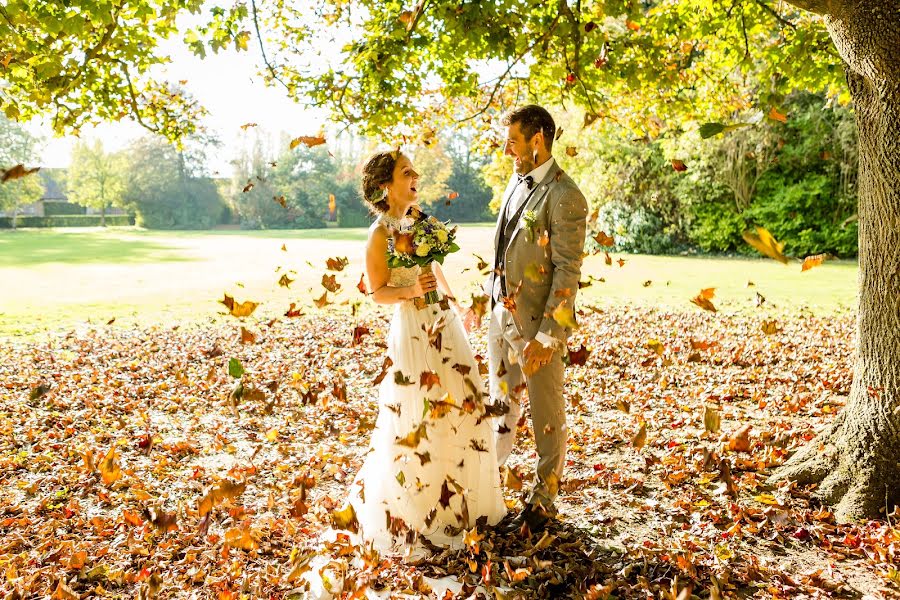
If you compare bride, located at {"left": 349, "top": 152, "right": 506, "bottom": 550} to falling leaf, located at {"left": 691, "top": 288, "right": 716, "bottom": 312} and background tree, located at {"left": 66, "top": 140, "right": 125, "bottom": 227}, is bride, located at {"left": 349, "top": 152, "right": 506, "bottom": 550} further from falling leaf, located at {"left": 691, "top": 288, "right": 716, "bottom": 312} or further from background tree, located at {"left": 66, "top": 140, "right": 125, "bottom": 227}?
background tree, located at {"left": 66, "top": 140, "right": 125, "bottom": 227}

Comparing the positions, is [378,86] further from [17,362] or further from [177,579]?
[17,362]

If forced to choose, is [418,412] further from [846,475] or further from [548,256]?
[846,475]

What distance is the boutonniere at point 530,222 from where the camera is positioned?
378cm

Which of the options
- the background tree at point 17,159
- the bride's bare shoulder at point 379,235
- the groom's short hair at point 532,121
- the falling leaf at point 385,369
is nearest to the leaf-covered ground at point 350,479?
the falling leaf at point 385,369

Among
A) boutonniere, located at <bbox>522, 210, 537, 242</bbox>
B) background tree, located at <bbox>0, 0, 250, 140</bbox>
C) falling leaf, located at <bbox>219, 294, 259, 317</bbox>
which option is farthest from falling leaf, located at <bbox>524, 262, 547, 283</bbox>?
background tree, located at <bbox>0, 0, 250, 140</bbox>

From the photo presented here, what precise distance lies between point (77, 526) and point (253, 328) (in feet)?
26.6

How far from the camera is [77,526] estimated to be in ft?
13.7

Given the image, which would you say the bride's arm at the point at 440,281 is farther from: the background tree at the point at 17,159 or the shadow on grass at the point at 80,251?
the background tree at the point at 17,159

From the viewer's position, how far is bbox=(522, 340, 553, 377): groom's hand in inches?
144

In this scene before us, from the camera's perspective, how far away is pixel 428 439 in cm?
367

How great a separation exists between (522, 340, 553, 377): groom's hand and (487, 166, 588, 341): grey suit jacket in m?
0.09

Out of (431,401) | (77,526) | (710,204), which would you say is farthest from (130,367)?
(710,204)

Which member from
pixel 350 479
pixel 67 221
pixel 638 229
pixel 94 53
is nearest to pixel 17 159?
pixel 67 221

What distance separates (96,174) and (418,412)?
197 feet
